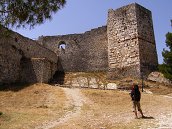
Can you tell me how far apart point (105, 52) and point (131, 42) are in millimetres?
5453

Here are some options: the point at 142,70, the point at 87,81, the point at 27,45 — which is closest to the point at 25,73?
the point at 27,45

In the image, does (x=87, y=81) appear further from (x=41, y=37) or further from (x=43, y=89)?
(x=41, y=37)

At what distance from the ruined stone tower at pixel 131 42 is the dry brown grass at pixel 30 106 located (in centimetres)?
864

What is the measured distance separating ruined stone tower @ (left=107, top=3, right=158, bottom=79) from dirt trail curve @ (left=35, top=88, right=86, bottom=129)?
764cm

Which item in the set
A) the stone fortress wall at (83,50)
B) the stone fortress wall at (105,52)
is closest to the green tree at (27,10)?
the stone fortress wall at (105,52)

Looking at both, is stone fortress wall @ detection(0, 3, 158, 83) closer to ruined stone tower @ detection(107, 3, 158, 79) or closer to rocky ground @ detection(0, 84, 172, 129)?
ruined stone tower @ detection(107, 3, 158, 79)

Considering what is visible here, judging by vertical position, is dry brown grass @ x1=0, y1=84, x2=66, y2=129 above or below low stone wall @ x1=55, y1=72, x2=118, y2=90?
below

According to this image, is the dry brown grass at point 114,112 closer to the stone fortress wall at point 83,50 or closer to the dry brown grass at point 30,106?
the dry brown grass at point 30,106

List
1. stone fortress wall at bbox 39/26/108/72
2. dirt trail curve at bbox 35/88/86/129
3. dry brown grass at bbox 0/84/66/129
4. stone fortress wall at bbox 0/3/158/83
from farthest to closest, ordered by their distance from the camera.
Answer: stone fortress wall at bbox 39/26/108/72 < stone fortress wall at bbox 0/3/158/83 < dry brown grass at bbox 0/84/66/129 < dirt trail curve at bbox 35/88/86/129

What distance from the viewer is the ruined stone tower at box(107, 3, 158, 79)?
2797 cm

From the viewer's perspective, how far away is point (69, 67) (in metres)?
35.6

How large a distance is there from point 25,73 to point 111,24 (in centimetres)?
1073

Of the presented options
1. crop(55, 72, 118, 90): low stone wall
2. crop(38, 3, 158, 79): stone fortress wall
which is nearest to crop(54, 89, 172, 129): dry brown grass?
crop(55, 72, 118, 90): low stone wall

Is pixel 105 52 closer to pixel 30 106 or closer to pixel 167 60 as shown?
pixel 167 60
